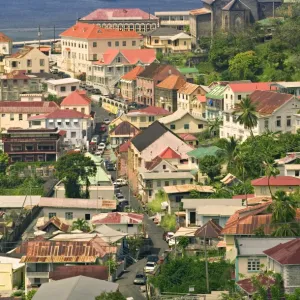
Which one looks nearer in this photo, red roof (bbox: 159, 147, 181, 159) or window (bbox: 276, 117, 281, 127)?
red roof (bbox: 159, 147, 181, 159)

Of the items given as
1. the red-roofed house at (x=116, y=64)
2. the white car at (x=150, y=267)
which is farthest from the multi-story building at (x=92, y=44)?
the white car at (x=150, y=267)

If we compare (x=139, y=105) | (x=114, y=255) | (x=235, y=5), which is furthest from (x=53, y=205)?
(x=235, y=5)

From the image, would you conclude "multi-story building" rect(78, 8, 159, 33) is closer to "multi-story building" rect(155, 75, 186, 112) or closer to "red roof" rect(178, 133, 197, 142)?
"multi-story building" rect(155, 75, 186, 112)

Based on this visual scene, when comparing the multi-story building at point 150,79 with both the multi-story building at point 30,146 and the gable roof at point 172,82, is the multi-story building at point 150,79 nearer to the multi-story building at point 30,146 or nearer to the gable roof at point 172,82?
the gable roof at point 172,82

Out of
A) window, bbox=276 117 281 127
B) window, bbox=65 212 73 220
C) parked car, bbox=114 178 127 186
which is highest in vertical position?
window, bbox=276 117 281 127

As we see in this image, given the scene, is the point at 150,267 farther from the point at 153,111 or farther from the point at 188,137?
the point at 153,111

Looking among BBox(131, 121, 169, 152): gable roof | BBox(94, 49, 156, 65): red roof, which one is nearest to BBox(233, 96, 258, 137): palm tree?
BBox(131, 121, 169, 152): gable roof
